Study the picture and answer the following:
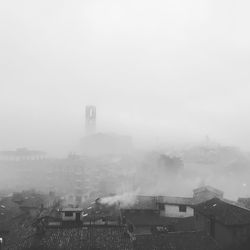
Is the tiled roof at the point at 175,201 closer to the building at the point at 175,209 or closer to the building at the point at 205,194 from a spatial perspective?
the building at the point at 175,209

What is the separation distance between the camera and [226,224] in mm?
34281

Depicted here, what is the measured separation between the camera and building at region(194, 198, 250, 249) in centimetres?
3425

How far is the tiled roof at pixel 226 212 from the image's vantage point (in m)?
34.9

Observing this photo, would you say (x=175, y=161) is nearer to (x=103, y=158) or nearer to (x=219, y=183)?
(x=219, y=183)

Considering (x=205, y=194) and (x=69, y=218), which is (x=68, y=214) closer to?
(x=69, y=218)

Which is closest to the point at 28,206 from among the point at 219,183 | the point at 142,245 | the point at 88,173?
the point at 142,245

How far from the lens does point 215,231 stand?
36531 mm

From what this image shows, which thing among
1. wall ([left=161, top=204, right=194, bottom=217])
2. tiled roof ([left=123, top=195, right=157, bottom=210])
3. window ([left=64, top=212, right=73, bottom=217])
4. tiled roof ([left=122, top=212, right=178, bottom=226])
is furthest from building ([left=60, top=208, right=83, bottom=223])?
wall ([left=161, top=204, right=194, bottom=217])

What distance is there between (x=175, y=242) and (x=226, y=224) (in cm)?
637

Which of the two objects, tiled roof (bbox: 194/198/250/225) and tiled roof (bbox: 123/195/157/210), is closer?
tiled roof (bbox: 194/198/250/225)

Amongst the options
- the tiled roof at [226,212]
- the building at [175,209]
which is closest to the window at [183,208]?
the building at [175,209]

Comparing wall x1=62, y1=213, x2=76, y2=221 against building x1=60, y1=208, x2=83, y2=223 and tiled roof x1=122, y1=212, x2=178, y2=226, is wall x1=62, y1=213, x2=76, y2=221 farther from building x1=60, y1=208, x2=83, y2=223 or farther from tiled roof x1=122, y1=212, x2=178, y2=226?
tiled roof x1=122, y1=212, x2=178, y2=226

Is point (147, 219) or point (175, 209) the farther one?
point (175, 209)

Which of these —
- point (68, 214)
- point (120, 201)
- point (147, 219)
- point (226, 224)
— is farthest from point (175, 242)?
→ point (120, 201)
